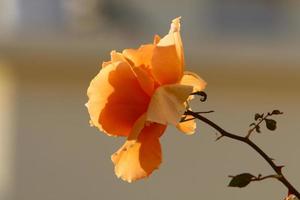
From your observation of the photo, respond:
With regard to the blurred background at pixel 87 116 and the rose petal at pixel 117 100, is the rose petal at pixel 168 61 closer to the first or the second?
the rose petal at pixel 117 100

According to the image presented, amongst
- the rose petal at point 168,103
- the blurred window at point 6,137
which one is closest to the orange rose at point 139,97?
the rose petal at point 168,103

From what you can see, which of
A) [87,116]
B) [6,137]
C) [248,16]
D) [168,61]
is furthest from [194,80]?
[248,16]

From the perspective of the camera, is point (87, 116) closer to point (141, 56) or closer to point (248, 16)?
point (248, 16)

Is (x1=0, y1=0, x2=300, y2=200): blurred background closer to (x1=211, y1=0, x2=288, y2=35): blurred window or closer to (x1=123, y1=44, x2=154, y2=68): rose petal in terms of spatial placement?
(x1=211, y1=0, x2=288, y2=35): blurred window

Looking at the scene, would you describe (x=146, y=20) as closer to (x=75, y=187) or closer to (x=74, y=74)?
(x=74, y=74)

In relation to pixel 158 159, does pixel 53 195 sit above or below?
above

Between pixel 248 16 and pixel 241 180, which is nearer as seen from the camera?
pixel 241 180

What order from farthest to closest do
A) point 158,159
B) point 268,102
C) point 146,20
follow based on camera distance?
point 146,20 → point 268,102 → point 158,159

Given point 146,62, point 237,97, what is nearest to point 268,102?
point 237,97
